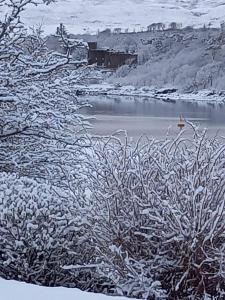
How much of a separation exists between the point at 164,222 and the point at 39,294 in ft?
5.09

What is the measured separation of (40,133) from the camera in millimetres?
8562

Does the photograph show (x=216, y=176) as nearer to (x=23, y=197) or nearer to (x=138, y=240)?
(x=138, y=240)

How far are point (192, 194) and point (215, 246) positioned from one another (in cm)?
50

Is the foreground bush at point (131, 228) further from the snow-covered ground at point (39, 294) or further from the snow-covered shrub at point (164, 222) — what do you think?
the snow-covered ground at point (39, 294)

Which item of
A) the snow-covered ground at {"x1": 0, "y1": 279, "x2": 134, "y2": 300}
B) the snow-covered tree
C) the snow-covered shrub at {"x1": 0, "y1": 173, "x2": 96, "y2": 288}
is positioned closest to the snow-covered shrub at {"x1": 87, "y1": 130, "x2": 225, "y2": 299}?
the snow-covered shrub at {"x1": 0, "y1": 173, "x2": 96, "y2": 288}

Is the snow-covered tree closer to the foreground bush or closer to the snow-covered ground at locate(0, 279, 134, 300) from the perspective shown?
the foreground bush

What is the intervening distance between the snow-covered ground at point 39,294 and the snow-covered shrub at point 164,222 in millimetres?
1154

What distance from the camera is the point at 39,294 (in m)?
4.79

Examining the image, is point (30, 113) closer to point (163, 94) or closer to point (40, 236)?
point (40, 236)

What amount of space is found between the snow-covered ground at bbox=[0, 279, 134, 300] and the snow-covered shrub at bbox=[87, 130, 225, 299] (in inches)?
45.4

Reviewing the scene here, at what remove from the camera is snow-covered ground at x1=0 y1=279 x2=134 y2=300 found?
4738 millimetres

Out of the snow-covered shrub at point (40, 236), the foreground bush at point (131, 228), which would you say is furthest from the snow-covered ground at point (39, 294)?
the snow-covered shrub at point (40, 236)

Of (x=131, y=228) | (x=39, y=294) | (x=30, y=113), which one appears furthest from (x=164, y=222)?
(x=30, y=113)

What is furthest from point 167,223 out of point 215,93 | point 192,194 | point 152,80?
point 152,80
